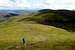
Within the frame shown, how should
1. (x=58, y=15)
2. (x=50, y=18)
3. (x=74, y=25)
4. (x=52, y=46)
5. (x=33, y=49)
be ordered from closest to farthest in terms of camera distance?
1. (x=33, y=49)
2. (x=52, y=46)
3. (x=74, y=25)
4. (x=50, y=18)
5. (x=58, y=15)

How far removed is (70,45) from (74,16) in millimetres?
104924

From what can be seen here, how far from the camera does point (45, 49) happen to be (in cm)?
7906

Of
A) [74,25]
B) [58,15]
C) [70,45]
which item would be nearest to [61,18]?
[58,15]

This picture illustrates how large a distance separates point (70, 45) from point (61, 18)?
10251cm

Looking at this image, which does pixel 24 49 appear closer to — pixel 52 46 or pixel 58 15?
pixel 52 46

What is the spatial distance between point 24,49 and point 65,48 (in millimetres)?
16193

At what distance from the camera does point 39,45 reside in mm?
85688

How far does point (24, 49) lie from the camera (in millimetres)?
79562

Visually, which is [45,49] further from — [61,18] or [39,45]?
[61,18]

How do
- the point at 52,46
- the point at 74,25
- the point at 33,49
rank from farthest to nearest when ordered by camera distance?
1. the point at 74,25
2. the point at 52,46
3. the point at 33,49

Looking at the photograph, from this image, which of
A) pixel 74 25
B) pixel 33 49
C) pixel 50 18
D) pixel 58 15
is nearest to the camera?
pixel 33 49

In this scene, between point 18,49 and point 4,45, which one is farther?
point 4,45

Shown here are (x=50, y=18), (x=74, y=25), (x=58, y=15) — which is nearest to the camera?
(x=74, y=25)

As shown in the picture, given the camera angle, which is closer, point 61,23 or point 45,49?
point 45,49
